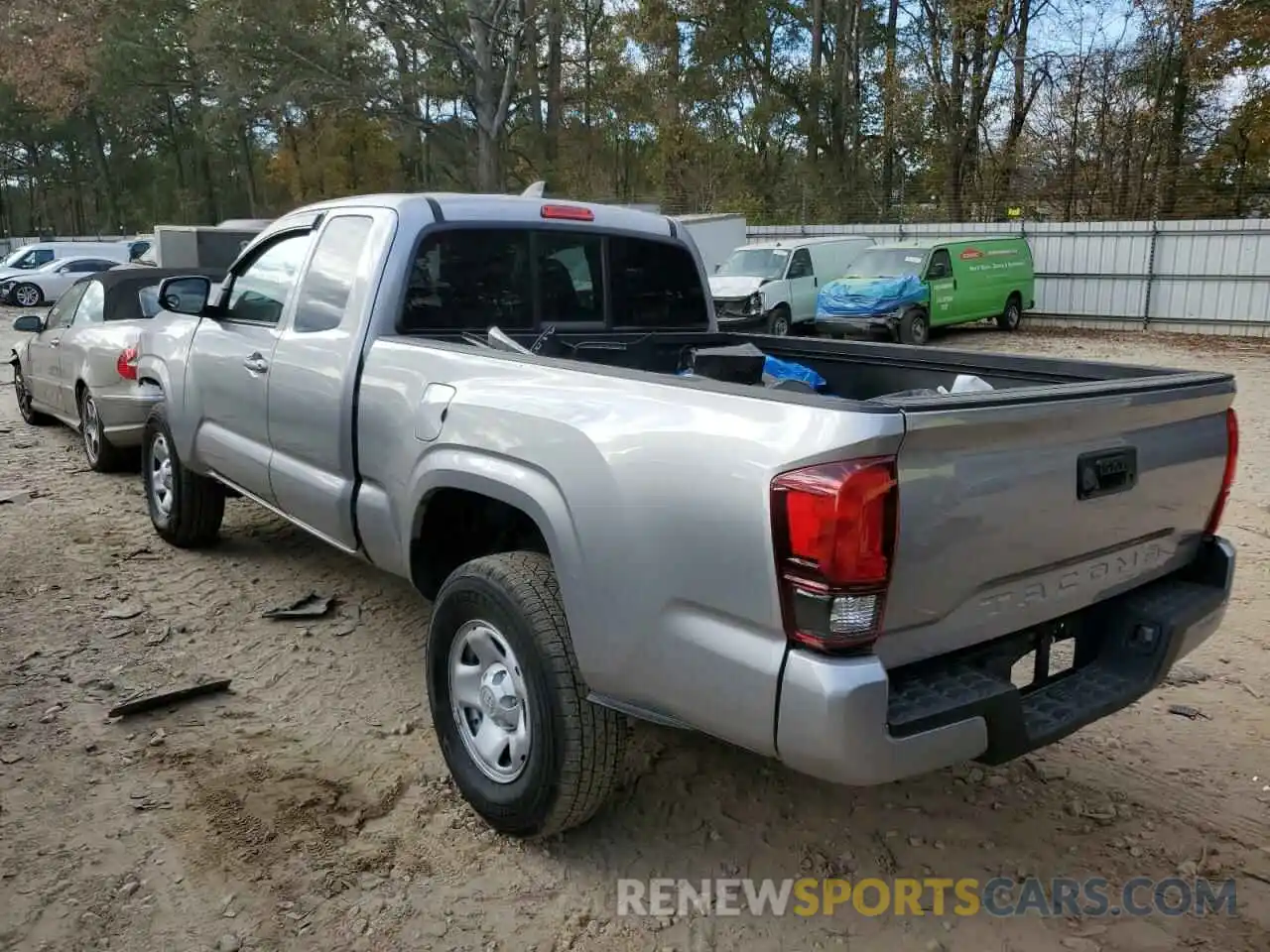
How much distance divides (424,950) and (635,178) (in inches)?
1451

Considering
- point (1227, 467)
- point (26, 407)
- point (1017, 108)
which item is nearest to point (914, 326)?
point (1017, 108)

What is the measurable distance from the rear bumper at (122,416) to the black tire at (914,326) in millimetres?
12527

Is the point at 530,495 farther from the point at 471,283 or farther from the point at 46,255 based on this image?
the point at 46,255

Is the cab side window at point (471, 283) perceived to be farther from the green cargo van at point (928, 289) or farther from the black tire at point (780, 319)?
the green cargo van at point (928, 289)

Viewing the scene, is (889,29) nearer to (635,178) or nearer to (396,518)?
(635,178)

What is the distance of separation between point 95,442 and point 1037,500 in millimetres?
7159

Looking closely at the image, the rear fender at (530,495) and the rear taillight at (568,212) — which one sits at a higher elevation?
the rear taillight at (568,212)

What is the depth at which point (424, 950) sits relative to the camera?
263 cm

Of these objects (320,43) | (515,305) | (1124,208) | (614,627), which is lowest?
(614,627)

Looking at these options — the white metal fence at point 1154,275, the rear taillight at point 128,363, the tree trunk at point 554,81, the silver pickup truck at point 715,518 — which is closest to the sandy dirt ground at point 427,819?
the silver pickup truck at point 715,518

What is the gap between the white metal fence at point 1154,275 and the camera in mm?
18766

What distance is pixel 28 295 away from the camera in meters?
25.9

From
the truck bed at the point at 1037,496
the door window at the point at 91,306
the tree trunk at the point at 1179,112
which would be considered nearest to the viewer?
the truck bed at the point at 1037,496

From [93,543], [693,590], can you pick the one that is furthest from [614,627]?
[93,543]
